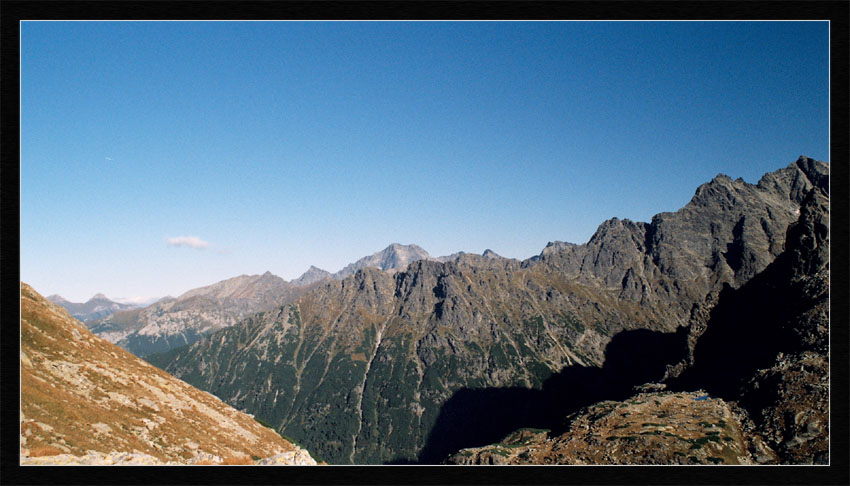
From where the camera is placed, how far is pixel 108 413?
32.3 m

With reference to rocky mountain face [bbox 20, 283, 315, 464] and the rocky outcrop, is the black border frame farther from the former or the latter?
the rocky outcrop

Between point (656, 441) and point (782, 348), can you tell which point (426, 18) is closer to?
point (656, 441)

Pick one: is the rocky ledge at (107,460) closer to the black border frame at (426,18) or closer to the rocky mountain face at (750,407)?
the black border frame at (426,18)

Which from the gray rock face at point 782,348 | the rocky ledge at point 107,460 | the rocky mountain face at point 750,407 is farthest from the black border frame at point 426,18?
the gray rock face at point 782,348

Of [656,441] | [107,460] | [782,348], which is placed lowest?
[656,441]

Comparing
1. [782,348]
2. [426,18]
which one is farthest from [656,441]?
[426,18]

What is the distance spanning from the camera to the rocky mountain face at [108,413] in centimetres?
2477

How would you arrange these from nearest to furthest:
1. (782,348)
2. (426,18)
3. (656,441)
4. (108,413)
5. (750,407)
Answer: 1. (426,18)
2. (108,413)
3. (656,441)
4. (750,407)
5. (782,348)

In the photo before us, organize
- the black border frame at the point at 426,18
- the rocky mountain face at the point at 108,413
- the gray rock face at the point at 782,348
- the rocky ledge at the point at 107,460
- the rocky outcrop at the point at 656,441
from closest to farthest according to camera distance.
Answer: the black border frame at the point at 426,18 → the rocky ledge at the point at 107,460 → the rocky mountain face at the point at 108,413 → the rocky outcrop at the point at 656,441 → the gray rock face at the point at 782,348

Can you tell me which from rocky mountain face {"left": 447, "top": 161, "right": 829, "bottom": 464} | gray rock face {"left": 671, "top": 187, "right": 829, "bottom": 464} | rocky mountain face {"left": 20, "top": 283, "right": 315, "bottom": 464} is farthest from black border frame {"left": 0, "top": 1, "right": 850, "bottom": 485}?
gray rock face {"left": 671, "top": 187, "right": 829, "bottom": 464}

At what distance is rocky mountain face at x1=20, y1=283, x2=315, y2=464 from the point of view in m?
24.8

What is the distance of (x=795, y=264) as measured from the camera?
352 feet
